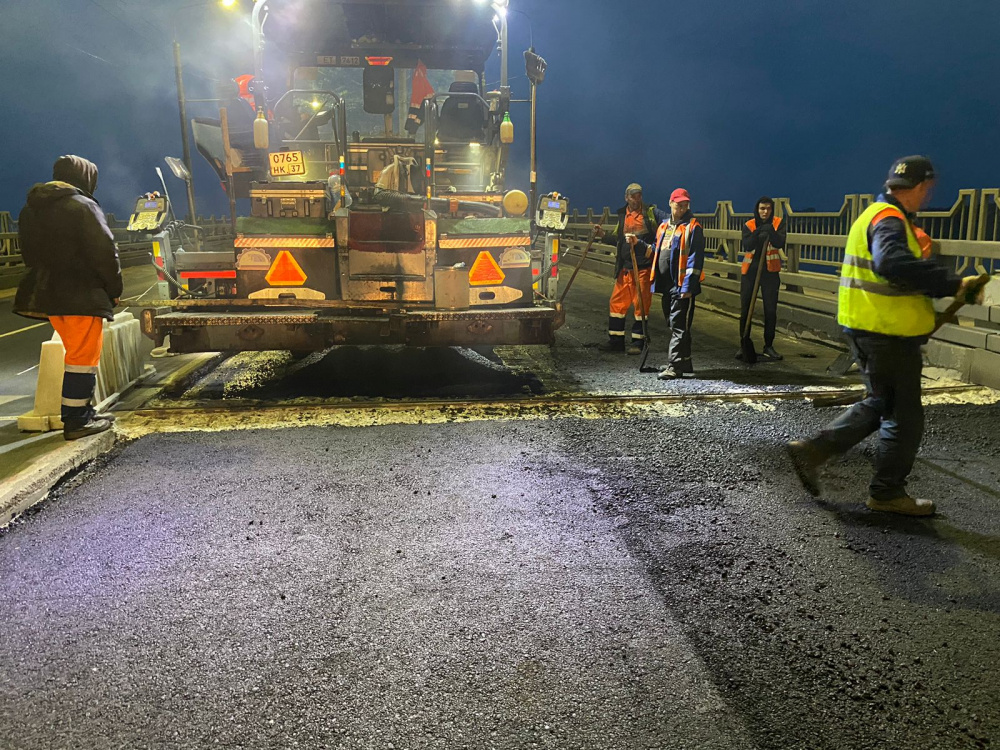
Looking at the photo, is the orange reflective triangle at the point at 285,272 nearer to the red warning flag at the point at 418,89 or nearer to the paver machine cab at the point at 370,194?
the paver machine cab at the point at 370,194

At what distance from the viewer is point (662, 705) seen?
94.0 inches

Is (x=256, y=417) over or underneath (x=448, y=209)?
underneath

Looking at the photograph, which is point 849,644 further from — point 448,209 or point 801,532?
point 448,209

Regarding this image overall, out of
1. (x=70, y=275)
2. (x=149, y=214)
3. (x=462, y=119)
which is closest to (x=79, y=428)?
(x=70, y=275)

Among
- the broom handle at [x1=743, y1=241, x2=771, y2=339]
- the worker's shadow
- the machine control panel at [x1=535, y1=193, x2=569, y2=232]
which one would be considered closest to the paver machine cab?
the machine control panel at [x1=535, y1=193, x2=569, y2=232]

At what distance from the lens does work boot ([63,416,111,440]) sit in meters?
5.02

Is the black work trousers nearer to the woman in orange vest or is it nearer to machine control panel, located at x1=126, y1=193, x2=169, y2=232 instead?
the woman in orange vest

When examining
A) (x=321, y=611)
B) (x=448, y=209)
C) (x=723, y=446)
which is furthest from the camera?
(x=448, y=209)

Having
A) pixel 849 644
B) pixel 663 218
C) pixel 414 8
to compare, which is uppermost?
pixel 414 8

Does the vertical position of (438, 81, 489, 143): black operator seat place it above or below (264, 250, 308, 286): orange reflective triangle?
above

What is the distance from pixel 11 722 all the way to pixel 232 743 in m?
0.74

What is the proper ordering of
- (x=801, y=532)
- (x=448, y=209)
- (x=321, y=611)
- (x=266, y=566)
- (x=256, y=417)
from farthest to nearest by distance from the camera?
(x=448, y=209) → (x=256, y=417) → (x=801, y=532) → (x=266, y=566) → (x=321, y=611)

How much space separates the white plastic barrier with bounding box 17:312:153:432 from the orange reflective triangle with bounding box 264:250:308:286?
1344 millimetres

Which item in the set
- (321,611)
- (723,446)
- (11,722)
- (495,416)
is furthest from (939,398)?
(11,722)
